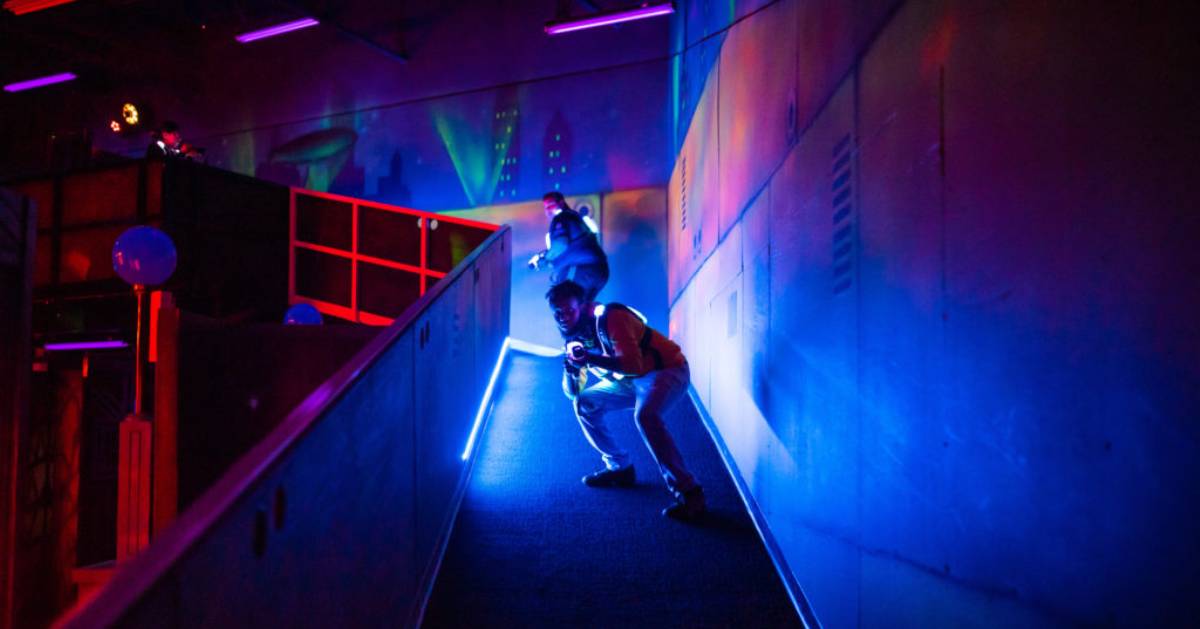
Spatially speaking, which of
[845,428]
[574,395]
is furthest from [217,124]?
[845,428]

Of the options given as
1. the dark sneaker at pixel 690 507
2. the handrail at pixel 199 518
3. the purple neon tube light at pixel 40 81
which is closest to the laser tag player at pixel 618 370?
the dark sneaker at pixel 690 507

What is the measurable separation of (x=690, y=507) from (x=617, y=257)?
5.39 metres

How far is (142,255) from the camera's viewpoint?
525 cm

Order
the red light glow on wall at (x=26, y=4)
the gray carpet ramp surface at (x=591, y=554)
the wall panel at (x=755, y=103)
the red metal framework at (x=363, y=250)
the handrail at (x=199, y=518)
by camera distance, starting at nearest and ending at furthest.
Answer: the handrail at (x=199, y=518), the gray carpet ramp surface at (x=591, y=554), the wall panel at (x=755, y=103), the red metal framework at (x=363, y=250), the red light glow on wall at (x=26, y=4)

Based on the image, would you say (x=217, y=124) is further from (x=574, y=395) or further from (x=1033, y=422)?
(x=1033, y=422)

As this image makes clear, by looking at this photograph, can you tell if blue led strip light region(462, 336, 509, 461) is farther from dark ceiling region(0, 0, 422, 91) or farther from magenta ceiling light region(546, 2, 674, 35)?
dark ceiling region(0, 0, 422, 91)

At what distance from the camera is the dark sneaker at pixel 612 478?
3.60 meters

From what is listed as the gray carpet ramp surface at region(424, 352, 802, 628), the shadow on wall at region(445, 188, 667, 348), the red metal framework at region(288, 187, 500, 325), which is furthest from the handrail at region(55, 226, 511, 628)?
the shadow on wall at region(445, 188, 667, 348)

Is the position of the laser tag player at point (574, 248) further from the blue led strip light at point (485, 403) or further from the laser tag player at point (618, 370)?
the laser tag player at point (618, 370)

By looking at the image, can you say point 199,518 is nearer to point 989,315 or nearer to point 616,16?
point 989,315

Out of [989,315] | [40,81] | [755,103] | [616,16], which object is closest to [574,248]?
[755,103]

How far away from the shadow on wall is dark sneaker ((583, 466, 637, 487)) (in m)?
4.57

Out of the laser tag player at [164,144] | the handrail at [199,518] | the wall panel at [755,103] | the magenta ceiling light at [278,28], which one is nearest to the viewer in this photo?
the handrail at [199,518]

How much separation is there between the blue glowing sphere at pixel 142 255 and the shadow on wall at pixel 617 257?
4113 mm
